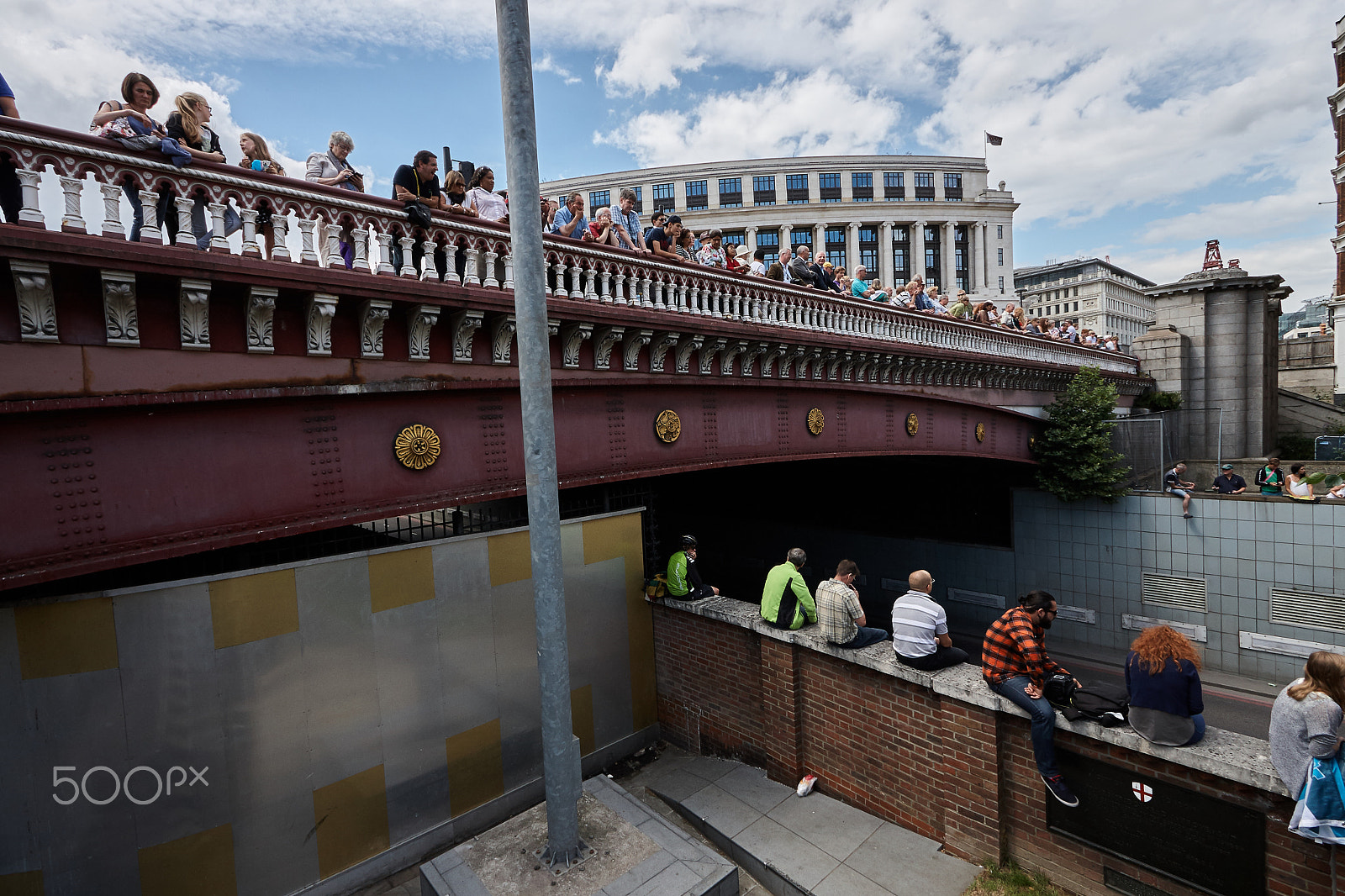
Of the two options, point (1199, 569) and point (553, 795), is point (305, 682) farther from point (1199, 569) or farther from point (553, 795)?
point (1199, 569)

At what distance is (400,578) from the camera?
6.41m

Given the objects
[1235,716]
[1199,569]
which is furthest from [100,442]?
[1199,569]

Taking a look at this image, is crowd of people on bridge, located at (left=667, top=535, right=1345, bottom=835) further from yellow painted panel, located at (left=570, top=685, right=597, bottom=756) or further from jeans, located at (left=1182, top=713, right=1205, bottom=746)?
yellow painted panel, located at (left=570, top=685, right=597, bottom=756)

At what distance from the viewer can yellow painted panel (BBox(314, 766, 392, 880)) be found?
19.5 feet

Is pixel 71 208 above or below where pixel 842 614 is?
above

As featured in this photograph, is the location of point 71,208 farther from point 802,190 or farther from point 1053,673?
point 802,190

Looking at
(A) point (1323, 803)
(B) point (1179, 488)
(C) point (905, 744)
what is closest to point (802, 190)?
(B) point (1179, 488)

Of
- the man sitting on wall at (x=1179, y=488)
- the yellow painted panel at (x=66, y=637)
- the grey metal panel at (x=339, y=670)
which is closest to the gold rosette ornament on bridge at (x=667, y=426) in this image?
the grey metal panel at (x=339, y=670)

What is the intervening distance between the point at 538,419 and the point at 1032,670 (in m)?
4.92

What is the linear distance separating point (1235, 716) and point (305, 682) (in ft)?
53.6

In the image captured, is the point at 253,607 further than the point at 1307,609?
No

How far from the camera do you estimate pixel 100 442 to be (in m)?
4.39

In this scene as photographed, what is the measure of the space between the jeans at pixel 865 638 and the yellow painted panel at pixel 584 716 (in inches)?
139

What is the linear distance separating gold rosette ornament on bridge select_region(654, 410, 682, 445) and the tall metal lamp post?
3.80 meters
